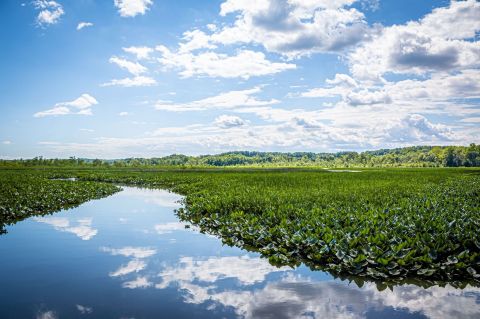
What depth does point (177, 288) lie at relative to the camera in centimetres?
840

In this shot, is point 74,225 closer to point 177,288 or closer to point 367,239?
point 177,288

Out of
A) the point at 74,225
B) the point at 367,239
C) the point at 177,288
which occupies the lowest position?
the point at 177,288

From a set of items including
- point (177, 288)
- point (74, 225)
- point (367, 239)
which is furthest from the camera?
point (74, 225)

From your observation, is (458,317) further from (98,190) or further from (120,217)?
(98,190)

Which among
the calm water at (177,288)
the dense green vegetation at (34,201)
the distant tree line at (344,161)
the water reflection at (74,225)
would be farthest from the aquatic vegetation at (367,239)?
the distant tree line at (344,161)

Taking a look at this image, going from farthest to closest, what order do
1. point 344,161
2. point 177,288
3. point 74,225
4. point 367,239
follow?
point 344,161, point 74,225, point 367,239, point 177,288

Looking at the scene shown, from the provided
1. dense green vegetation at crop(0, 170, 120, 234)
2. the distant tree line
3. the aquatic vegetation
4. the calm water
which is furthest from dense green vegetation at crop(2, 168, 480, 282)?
the distant tree line

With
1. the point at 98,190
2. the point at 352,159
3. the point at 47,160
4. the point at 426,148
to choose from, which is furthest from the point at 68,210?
the point at 426,148

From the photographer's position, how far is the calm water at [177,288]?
23.6 feet

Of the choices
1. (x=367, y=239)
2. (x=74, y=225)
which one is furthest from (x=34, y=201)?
(x=367, y=239)

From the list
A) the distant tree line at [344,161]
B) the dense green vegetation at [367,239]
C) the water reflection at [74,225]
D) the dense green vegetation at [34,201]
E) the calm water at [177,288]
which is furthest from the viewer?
the distant tree line at [344,161]

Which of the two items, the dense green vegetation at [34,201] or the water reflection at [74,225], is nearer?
the water reflection at [74,225]

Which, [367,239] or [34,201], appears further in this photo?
[34,201]

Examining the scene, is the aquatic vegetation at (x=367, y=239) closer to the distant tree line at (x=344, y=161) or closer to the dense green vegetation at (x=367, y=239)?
the dense green vegetation at (x=367, y=239)
